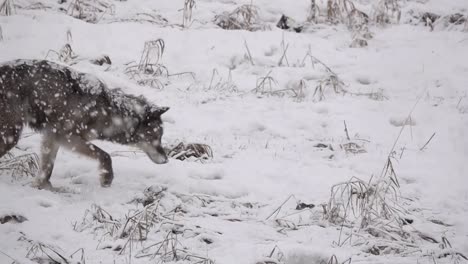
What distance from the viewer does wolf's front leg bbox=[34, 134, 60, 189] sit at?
6000mm

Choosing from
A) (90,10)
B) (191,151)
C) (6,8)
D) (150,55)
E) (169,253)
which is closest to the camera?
(169,253)

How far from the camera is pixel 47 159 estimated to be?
6160 millimetres

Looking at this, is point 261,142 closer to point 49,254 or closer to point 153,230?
point 153,230

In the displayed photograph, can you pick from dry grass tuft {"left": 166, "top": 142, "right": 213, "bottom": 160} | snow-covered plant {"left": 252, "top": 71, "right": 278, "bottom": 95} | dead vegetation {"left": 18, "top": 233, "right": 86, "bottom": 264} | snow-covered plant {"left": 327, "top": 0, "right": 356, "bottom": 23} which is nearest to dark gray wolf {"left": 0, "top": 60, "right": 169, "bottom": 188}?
dry grass tuft {"left": 166, "top": 142, "right": 213, "bottom": 160}

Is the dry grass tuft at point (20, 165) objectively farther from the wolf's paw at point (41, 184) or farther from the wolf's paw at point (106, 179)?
the wolf's paw at point (106, 179)

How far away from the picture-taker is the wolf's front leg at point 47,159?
600cm

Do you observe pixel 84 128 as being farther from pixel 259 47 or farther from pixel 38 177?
pixel 259 47

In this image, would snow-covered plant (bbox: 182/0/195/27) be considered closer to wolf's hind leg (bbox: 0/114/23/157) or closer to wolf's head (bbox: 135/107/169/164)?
wolf's head (bbox: 135/107/169/164)

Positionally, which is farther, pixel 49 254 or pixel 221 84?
pixel 221 84

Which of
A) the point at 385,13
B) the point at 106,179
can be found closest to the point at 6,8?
the point at 106,179

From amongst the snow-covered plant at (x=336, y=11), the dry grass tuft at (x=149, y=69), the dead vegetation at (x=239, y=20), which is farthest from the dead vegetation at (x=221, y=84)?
the snow-covered plant at (x=336, y=11)

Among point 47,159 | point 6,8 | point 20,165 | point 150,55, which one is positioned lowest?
point 20,165

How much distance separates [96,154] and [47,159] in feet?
1.86

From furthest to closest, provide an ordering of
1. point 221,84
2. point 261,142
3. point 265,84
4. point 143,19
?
point 143,19
point 265,84
point 221,84
point 261,142
